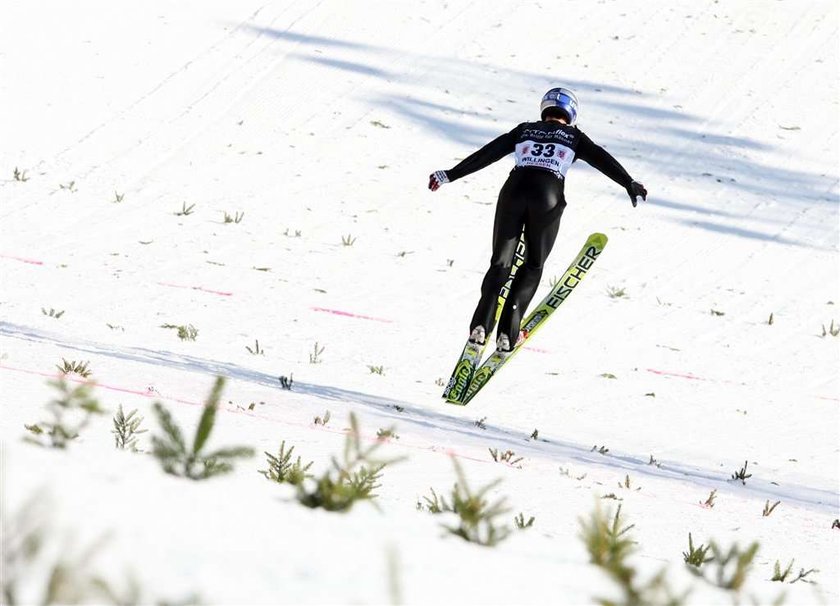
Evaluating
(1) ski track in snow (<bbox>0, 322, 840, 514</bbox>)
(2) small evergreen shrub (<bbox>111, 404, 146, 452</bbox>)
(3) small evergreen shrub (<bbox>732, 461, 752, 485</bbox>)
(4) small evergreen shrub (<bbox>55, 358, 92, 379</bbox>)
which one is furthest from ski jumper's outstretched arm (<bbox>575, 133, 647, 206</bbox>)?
(2) small evergreen shrub (<bbox>111, 404, 146, 452</bbox>)

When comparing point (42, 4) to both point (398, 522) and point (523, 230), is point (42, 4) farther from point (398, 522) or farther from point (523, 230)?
point (398, 522)

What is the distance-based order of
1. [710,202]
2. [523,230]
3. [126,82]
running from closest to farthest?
[523,230] → [710,202] → [126,82]

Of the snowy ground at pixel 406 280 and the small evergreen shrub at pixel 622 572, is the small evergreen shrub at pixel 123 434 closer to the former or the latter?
the snowy ground at pixel 406 280

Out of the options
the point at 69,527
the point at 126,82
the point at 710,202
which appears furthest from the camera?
the point at 126,82

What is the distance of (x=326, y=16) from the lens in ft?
61.1

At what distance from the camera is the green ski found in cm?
851

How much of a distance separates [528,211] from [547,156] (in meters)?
0.36

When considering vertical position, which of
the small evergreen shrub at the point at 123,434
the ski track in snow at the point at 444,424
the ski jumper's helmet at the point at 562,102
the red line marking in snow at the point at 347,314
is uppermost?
the ski jumper's helmet at the point at 562,102

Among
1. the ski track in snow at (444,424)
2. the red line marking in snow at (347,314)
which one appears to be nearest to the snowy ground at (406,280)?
the ski track in snow at (444,424)

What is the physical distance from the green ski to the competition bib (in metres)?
0.91

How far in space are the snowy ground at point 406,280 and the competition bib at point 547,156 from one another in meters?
1.56

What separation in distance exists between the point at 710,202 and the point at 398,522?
12901 mm

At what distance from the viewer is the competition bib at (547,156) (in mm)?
8234

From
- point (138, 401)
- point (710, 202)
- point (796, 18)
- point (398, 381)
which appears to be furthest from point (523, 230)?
point (796, 18)
